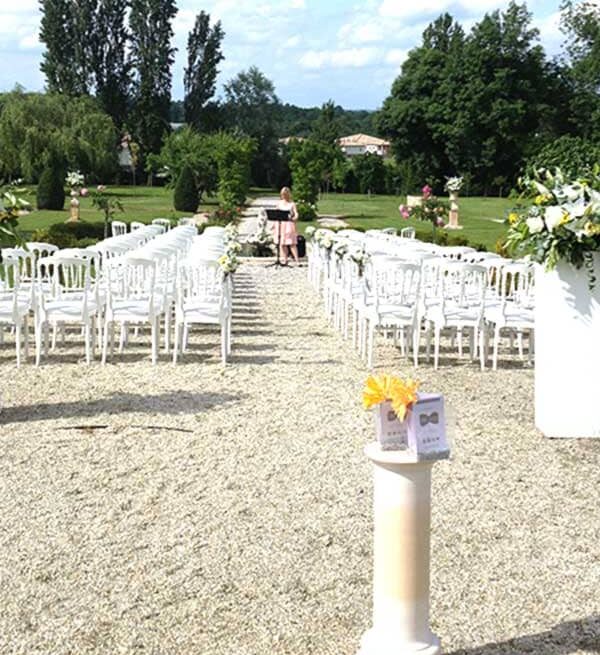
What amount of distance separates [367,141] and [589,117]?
7114 cm

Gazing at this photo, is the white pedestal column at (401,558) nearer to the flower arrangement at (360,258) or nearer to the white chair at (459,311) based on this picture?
the white chair at (459,311)

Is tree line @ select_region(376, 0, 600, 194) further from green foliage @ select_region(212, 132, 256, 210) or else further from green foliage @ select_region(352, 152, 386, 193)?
green foliage @ select_region(212, 132, 256, 210)

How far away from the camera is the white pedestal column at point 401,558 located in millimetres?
3734

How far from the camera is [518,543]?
16.8 feet

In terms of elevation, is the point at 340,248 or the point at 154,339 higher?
the point at 340,248

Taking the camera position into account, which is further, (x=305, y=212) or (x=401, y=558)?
(x=305, y=212)

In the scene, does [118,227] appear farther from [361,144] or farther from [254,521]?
[361,144]

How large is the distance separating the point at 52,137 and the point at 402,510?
4690cm

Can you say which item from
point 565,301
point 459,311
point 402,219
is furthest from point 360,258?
point 402,219

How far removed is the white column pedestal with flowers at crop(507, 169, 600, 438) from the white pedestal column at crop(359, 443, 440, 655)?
3659mm

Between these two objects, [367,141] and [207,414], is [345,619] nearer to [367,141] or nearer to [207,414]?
[207,414]

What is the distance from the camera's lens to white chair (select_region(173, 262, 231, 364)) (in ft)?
33.3

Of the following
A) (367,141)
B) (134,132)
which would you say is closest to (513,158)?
(134,132)

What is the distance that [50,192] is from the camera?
39.9m
